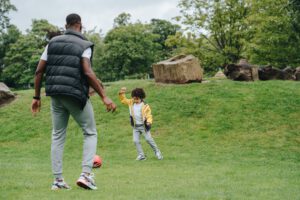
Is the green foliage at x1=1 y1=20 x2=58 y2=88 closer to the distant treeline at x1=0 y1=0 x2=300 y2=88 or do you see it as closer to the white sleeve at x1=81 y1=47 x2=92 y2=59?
the distant treeline at x1=0 y1=0 x2=300 y2=88

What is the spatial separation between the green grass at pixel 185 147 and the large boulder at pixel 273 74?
187 centimetres

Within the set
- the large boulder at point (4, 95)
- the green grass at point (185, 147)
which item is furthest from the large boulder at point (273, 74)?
the large boulder at point (4, 95)

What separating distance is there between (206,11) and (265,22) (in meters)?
7.13

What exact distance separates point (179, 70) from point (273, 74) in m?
5.32

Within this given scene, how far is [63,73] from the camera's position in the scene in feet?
18.7

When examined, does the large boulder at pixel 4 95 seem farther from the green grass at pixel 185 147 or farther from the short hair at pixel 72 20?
the short hair at pixel 72 20

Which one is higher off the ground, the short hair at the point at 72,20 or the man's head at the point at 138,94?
the short hair at the point at 72,20

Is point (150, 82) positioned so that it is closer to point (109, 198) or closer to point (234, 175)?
point (234, 175)

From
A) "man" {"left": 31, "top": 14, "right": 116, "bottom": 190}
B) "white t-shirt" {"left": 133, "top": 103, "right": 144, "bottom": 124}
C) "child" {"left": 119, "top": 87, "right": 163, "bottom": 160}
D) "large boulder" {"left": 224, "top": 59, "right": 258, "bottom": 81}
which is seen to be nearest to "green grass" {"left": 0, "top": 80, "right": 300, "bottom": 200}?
"man" {"left": 31, "top": 14, "right": 116, "bottom": 190}

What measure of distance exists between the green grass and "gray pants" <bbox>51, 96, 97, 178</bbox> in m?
0.36

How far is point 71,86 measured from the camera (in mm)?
5680

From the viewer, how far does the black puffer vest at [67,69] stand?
568 cm

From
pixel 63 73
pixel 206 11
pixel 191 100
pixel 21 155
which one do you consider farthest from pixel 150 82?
pixel 63 73

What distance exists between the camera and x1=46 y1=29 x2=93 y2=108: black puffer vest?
5.68 metres
